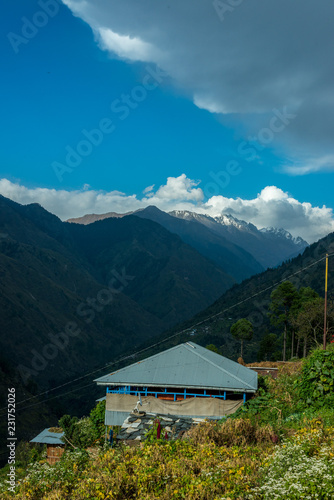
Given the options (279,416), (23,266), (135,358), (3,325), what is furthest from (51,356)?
(279,416)

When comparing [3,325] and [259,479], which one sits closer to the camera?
[259,479]

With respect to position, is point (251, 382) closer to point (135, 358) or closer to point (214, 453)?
point (214, 453)

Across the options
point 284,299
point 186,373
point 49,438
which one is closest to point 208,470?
point 186,373

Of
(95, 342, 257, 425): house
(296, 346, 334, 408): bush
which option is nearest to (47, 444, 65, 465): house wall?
(95, 342, 257, 425): house

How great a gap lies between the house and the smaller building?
1316 centimetres

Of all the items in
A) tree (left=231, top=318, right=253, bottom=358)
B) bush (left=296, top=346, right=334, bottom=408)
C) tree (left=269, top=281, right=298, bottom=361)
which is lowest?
bush (left=296, top=346, right=334, bottom=408)

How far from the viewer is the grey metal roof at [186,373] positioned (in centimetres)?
2031

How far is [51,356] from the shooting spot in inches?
5782

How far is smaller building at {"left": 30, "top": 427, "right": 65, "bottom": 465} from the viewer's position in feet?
111

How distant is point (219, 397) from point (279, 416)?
21.3 feet

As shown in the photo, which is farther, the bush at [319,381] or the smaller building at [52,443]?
the smaller building at [52,443]

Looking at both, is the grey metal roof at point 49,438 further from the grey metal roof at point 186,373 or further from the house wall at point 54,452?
the grey metal roof at point 186,373

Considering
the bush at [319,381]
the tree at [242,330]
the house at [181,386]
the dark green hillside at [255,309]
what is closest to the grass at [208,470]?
the bush at [319,381]

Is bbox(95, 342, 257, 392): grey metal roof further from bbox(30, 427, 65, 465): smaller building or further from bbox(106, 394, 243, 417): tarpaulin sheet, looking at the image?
bbox(30, 427, 65, 465): smaller building
